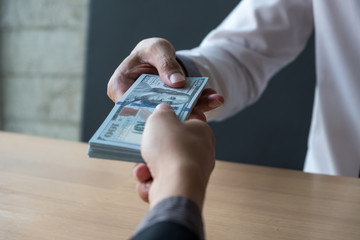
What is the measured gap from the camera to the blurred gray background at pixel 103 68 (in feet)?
4.56

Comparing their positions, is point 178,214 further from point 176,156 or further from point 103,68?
point 103,68

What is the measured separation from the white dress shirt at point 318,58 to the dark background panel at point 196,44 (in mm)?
310

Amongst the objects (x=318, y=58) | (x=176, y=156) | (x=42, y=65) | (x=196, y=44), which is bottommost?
(x=42, y=65)

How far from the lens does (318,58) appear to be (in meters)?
1.06

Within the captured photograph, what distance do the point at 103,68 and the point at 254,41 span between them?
2.34ft

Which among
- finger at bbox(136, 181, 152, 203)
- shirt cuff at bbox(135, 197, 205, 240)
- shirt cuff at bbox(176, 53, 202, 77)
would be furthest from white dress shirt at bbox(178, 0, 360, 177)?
shirt cuff at bbox(135, 197, 205, 240)

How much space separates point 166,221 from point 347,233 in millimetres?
342

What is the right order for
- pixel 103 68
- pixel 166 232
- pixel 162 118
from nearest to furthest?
pixel 166 232 < pixel 162 118 < pixel 103 68

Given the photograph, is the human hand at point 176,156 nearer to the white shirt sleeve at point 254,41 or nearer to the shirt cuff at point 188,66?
the shirt cuff at point 188,66

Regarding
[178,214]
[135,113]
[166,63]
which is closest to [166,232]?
[178,214]

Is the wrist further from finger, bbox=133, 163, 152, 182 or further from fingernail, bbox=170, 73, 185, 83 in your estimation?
fingernail, bbox=170, 73, 185, 83

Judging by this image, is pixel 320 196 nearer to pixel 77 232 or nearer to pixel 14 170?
pixel 77 232

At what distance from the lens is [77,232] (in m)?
0.49

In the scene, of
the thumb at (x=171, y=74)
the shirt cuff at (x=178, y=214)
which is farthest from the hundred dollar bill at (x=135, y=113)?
the shirt cuff at (x=178, y=214)
